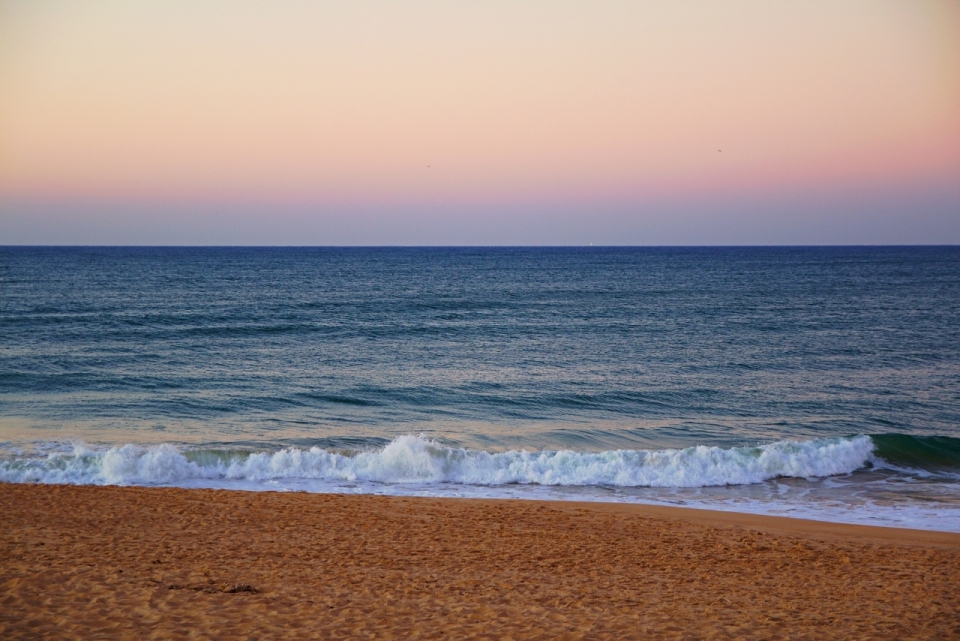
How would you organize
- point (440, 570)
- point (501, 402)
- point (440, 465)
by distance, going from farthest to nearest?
point (501, 402) < point (440, 465) < point (440, 570)

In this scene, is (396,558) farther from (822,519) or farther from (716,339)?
(716,339)

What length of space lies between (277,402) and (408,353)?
357 inches

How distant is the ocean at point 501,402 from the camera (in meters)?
15.1

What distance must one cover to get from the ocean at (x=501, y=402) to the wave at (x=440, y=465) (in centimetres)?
5

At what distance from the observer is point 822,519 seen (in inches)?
500

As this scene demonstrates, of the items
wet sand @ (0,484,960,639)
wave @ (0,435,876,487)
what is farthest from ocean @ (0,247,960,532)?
wet sand @ (0,484,960,639)

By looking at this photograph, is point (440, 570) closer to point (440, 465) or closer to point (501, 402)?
point (440, 465)

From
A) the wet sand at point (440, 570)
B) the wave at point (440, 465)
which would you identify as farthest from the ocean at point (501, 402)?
the wet sand at point (440, 570)

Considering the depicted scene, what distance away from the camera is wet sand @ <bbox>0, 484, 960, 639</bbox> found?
697cm

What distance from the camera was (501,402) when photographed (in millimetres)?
22141

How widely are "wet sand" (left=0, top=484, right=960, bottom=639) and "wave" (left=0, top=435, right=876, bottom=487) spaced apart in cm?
193

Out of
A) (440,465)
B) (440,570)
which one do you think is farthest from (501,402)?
(440,570)

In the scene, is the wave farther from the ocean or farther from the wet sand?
the wet sand

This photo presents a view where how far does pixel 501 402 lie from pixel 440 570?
13.3 m
